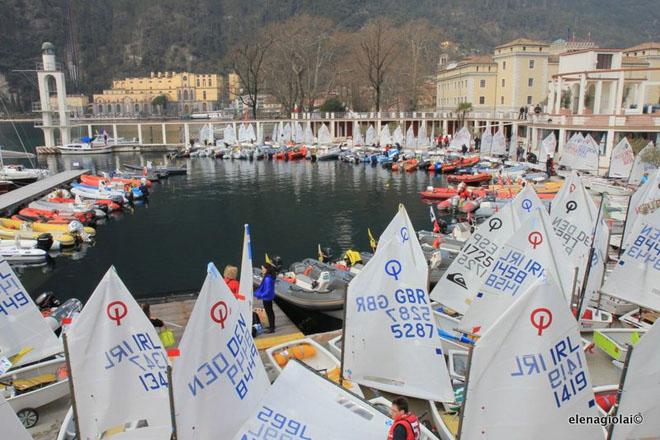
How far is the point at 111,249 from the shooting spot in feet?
92.2

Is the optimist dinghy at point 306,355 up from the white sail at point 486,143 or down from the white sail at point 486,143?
down

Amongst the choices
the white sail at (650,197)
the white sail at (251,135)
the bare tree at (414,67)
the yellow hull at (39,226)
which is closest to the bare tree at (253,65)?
the white sail at (251,135)

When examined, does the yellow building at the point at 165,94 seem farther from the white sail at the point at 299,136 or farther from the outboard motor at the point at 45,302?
the outboard motor at the point at 45,302

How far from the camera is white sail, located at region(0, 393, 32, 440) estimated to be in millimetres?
6336

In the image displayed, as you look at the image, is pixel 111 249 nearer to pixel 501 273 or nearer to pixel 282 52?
pixel 501 273

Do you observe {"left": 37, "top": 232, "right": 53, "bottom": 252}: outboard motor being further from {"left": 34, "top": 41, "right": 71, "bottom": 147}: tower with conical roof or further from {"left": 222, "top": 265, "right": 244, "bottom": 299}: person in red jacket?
{"left": 34, "top": 41, "right": 71, "bottom": 147}: tower with conical roof

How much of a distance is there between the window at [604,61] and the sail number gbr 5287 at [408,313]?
5115 cm

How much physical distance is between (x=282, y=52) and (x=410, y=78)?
910 inches

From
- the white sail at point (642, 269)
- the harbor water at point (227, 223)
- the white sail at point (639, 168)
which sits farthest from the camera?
the white sail at point (639, 168)

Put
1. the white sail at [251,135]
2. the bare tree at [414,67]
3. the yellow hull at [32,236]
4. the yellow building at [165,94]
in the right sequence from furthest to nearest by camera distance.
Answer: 1. the yellow building at [165,94]
2. the bare tree at [414,67]
3. the white sail at [251,135]
4. the yellow hull at [32,236]

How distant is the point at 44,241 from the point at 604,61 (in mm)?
50785

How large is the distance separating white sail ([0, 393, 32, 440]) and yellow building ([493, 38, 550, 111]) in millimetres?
71573

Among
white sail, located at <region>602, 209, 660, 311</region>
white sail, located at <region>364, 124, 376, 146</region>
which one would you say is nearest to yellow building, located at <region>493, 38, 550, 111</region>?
white sail, located at <region>364, 124, 376, 146</region>

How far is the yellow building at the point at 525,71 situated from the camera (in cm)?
6812
